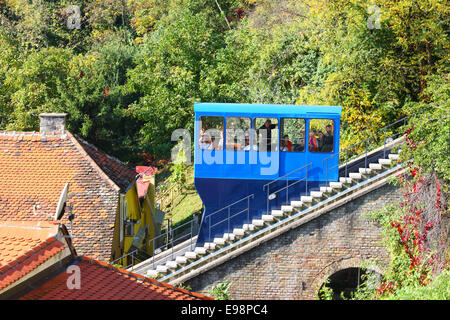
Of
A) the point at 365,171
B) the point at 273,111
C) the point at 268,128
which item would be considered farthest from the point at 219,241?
the point at 365,171

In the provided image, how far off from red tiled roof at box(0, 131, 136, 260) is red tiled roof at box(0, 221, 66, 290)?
9510 millimetres

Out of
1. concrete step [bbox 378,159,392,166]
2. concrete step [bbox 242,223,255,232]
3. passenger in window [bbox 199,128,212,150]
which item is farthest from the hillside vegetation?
passenger in window [bbox 199,128,212,150]

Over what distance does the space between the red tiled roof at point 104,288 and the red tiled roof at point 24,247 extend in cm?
60

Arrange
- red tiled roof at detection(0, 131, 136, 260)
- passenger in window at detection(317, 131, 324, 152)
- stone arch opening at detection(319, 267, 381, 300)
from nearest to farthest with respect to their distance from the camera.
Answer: passenger in window at detection(317, 131, 324, 152), red tiled roof at detection(0, 131, 136, 260), stone arch opening at detection(319, 267, 381, 300)

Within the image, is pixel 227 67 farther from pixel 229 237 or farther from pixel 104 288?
pixel 104 288

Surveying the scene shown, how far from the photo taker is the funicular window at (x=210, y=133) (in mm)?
21328

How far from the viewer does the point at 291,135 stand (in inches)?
843

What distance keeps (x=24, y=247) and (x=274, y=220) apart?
10784 mm

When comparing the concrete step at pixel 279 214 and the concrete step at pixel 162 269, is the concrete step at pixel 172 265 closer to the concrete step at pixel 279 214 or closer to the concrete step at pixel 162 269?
the concrete step at pixel 162 269

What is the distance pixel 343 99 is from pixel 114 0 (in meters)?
32.4

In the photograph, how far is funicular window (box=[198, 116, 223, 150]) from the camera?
21.3 meters

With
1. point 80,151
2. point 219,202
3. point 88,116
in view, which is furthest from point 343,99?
point 88,116

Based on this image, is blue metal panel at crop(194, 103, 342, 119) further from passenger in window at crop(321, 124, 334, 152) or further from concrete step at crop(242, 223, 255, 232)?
concrete step at crop(242, 223, 255, 232)

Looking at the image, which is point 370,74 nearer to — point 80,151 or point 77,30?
point 80,151
